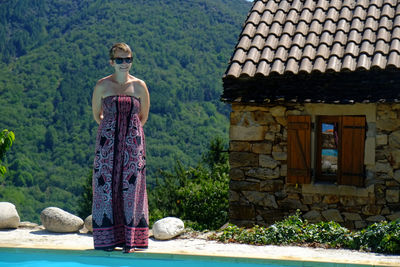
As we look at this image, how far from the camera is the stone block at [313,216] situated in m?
9.10

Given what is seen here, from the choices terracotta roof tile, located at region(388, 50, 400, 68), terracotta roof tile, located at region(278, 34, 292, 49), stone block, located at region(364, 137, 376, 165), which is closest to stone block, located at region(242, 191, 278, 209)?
stone block, located at region(364, 137, 376, 165)

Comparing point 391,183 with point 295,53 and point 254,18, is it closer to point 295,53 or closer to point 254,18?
point 295,53

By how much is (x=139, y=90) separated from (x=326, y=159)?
16.5 ft

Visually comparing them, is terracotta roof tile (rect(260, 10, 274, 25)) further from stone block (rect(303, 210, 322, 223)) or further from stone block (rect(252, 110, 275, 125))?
stone block (rect(303, 210, 322, 223))

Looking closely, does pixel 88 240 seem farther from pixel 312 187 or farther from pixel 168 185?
pixel 168 185

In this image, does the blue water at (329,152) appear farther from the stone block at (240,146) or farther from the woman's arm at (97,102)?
the woman's arm at (97,102)

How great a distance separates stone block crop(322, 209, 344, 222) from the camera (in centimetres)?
900

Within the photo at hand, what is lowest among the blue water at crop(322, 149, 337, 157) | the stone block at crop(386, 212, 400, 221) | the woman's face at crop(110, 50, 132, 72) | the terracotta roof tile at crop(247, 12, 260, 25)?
the stone block at crop(386, 212, 400, 221)

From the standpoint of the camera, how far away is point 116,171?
629 cm

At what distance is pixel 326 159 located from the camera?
34.1ft

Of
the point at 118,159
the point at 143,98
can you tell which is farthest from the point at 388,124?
the point at 118,159

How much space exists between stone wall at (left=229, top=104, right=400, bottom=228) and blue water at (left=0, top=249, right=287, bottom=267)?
10.9ft

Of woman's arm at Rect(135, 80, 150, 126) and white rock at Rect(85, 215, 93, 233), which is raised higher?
woman's arm at Rect(135, 80, 150, 126)

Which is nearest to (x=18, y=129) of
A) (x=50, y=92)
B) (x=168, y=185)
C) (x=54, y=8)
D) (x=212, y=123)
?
(x=50, y=92)
